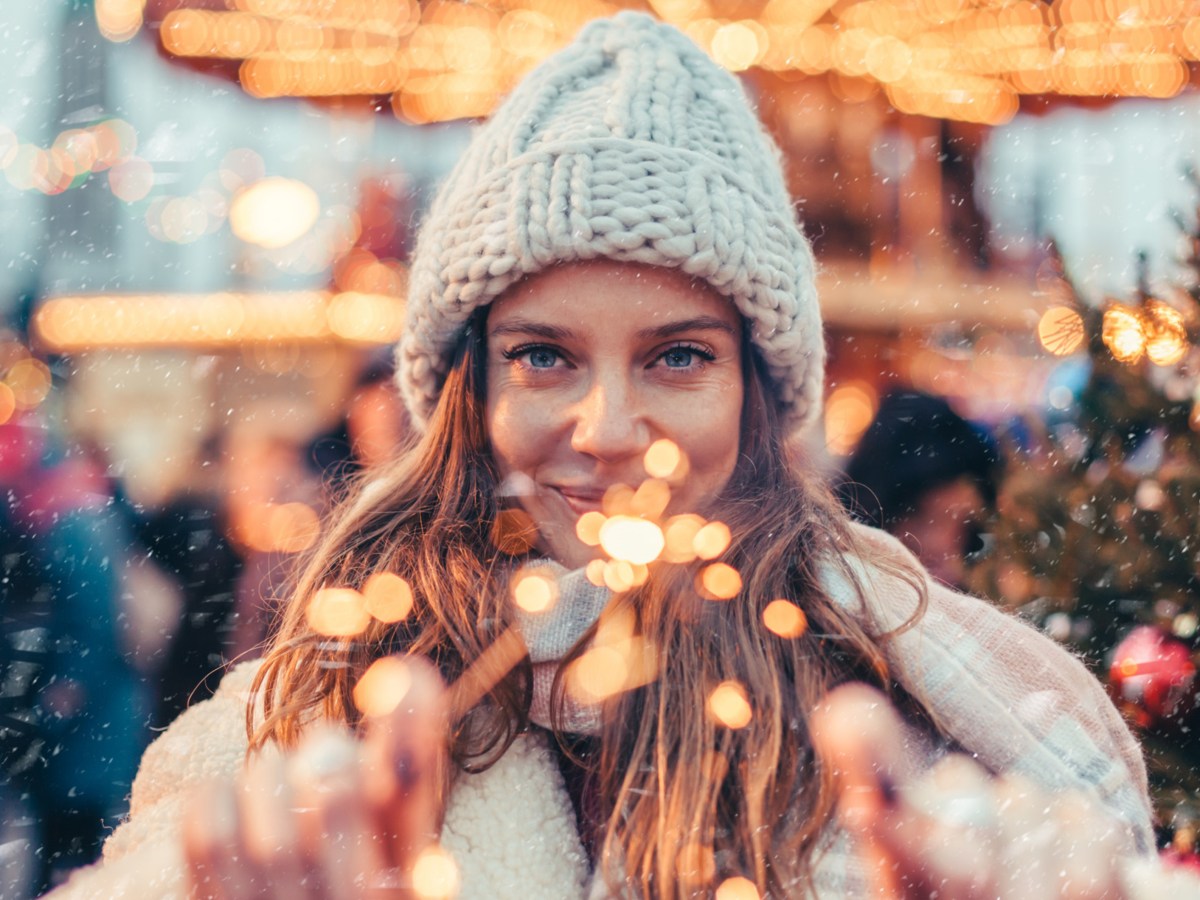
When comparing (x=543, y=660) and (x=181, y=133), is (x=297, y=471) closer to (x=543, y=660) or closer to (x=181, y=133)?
(x=181, y=133)

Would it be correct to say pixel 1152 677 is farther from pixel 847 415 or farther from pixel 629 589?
pixel 847 415

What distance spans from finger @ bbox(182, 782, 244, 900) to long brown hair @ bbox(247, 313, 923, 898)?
29 cm

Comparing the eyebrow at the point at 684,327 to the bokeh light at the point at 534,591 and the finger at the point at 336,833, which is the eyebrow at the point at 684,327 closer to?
the bokeh light at the point at 534,591

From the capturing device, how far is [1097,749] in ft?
3.63

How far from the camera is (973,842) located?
0.71m

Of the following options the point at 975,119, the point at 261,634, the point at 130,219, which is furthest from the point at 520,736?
the point at 975,119

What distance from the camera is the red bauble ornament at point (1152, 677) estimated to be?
3.89 ft

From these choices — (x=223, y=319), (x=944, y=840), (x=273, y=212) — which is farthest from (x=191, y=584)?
(x=273, y=212)

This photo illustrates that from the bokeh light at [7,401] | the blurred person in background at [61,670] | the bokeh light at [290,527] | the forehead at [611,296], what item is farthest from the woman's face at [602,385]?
the bokeh light at [7,401]

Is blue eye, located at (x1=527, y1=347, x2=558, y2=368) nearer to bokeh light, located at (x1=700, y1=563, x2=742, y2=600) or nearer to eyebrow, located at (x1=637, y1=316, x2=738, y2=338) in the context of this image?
eyebrow, located at (x1=637, y1=316, x2=738, y2=338)

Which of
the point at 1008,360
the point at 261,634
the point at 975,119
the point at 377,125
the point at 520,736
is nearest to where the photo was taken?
the point at 520,736

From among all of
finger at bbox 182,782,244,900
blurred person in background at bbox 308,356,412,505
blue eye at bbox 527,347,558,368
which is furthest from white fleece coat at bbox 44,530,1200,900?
blurred person in background at bbox 308,356,412,505

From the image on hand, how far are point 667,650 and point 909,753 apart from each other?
312 mm

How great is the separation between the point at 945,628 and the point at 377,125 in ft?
10.9
